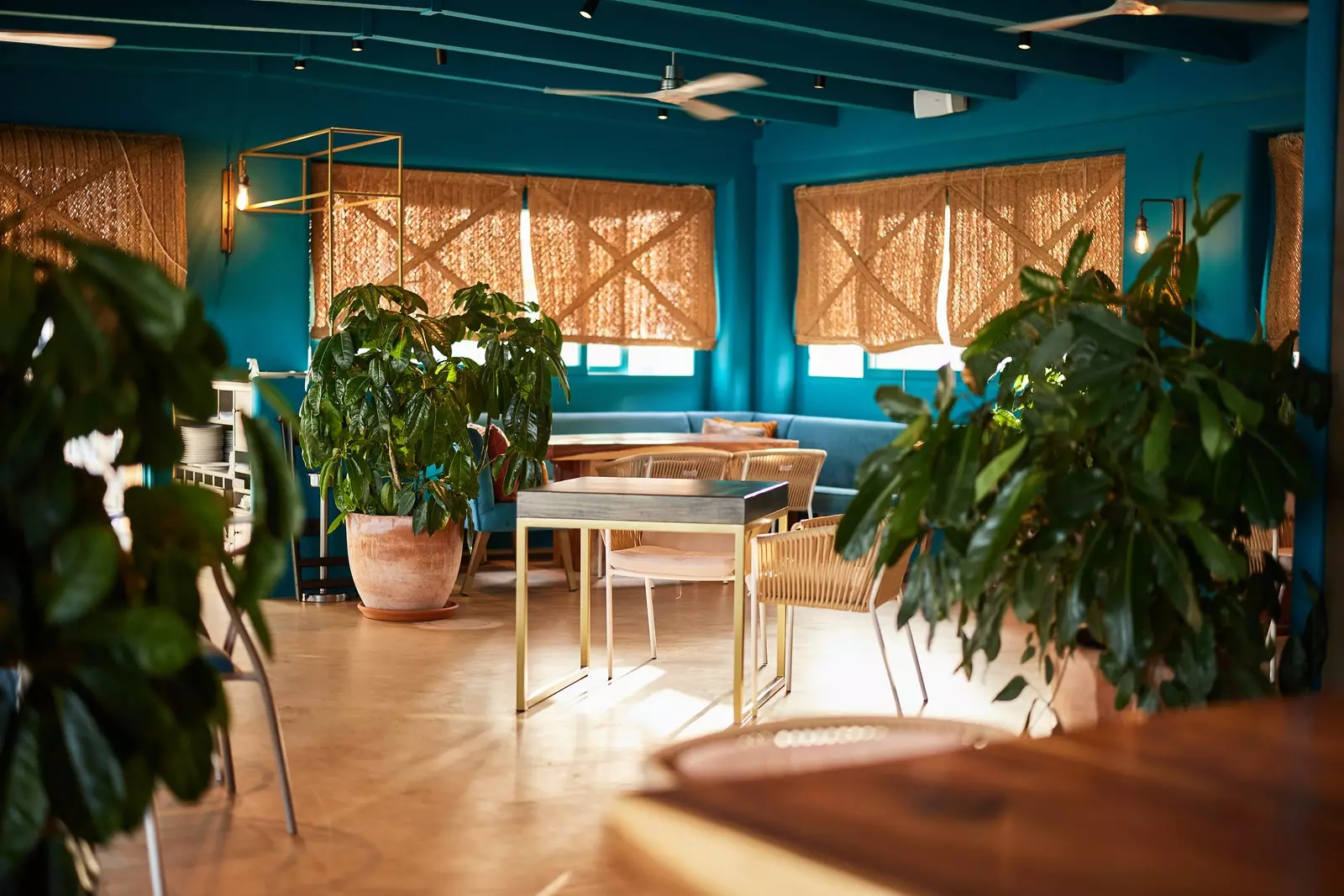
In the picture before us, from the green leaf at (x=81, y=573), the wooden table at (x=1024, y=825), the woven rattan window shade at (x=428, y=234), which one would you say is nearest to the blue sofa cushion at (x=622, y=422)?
the woven rattan window shade at (x=428, y=234)

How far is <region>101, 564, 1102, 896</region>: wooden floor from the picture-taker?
142 inches

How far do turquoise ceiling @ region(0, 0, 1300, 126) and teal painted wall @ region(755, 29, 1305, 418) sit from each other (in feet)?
0.57

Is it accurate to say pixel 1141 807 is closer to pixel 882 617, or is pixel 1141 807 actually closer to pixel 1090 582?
pixel 1090 582

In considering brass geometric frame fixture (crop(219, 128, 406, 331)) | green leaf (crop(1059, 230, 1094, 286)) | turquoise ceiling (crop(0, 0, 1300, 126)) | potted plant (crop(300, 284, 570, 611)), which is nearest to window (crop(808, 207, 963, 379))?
turquoise ceiling (crop(0, 0, 1300, 126))

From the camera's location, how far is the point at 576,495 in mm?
4926

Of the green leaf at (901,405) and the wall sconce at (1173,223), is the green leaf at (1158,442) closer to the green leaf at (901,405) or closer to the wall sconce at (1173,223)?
the green leaf at (901,405)

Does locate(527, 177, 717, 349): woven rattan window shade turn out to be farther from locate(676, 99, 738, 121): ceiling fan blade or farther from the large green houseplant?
the large green houseplant

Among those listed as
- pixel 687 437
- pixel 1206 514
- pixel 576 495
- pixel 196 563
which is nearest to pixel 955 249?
pixel 687 437

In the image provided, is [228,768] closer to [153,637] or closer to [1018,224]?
[153,637]

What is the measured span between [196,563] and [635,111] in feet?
27.2

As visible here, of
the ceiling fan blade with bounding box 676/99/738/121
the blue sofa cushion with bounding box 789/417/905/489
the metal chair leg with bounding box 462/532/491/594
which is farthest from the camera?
the blue sofa cushion with bounding box 789/417/905/489

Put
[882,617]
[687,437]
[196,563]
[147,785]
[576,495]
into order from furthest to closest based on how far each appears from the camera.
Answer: [687,437] → [882,617] → [576,495] → [196,563] → [147,785]

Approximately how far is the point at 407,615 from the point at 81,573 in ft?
17.4

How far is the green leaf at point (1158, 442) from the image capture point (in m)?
2.83
